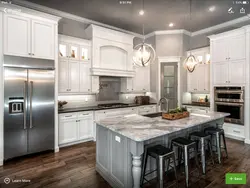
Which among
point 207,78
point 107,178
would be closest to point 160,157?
point 107,178

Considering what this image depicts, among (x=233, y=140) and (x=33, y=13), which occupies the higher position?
(x=33, y=13)

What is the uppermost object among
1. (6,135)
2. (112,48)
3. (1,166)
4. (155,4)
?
(155,4)

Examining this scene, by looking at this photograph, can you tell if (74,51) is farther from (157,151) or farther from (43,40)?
(157,151)

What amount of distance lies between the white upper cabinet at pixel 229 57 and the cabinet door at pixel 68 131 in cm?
426

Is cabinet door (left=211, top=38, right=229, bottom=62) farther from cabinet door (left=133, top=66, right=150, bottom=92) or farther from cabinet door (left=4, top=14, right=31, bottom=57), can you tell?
cabinet door (left=4, top=14, right=31, bottom=57)

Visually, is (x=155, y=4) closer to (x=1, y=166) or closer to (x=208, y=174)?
(x=208, y=174)

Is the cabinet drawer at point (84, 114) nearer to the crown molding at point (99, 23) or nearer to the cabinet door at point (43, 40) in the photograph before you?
the cabinet door at point (43, 40)

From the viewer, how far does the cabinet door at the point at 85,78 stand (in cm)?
432

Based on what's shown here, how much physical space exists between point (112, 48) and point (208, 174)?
404cm

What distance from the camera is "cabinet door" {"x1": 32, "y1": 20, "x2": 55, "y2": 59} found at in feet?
10.6

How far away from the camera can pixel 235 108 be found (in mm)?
4137

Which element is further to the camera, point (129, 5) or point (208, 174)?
point (129, 5)

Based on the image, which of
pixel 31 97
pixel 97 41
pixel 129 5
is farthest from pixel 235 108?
pixel 31 97

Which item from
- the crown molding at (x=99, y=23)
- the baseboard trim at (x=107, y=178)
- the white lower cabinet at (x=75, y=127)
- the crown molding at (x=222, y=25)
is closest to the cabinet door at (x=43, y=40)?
the crown molding at (x=99, y=23)
